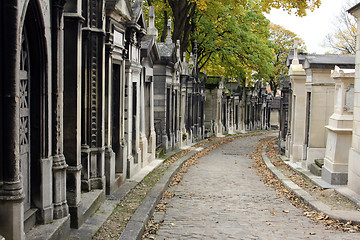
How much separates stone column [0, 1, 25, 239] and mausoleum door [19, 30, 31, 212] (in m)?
0.79

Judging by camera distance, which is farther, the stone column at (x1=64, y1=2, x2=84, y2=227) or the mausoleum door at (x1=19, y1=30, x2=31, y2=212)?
the stone column at (x1=64, y1=2, x2=84, y2=227)

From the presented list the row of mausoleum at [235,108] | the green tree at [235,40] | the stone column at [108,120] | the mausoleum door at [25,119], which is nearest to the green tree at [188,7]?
the green tree at [235,40]

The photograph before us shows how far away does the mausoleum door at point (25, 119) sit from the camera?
4953 mm

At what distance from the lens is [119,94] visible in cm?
952

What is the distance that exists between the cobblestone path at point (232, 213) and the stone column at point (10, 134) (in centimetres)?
279

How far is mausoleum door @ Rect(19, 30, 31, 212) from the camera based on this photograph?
4953 mm

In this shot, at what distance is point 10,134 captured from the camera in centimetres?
411

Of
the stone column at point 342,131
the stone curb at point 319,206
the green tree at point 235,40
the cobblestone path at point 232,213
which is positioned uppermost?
the green tree at point 235,40

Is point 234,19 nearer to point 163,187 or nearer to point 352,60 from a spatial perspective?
point 352,60

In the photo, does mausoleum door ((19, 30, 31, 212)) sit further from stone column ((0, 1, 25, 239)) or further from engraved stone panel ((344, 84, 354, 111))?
engraved stone panel ((344, 84, 354, 111))

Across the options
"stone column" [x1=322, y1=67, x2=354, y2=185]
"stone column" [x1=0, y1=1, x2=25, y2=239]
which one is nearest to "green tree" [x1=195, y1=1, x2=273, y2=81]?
"stone column" [x1=322, y1=67, x2=354, y2=185]

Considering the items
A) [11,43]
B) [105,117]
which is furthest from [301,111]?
[11,43]

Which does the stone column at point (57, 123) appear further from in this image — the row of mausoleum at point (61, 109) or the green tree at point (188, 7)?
the green tree at point (188, 7)

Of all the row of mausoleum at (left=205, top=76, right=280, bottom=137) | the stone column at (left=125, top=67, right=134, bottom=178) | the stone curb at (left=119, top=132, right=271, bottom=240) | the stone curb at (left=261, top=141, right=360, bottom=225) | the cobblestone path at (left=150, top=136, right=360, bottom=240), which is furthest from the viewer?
the row of mausoleum at (left=205, top=76, right=280, bottom=137)
